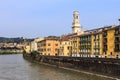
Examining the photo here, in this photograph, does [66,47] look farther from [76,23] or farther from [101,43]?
[101,43]

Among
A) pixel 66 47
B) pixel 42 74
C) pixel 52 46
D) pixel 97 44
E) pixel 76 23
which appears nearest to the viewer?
pixel 42 74

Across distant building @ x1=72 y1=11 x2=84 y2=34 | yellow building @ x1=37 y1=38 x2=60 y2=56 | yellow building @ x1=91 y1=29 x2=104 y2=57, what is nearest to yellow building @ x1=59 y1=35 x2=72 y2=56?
yellow building @ x1=37 y1=38 x2=60 y2=56

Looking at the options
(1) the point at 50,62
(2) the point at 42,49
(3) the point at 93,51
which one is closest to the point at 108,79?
(3) the point at 93,51

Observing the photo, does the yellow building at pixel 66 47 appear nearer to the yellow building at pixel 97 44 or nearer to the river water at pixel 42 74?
the yellow building at pixel 97 44

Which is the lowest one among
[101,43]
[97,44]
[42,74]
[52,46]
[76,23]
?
[42,74]

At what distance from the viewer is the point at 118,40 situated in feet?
242

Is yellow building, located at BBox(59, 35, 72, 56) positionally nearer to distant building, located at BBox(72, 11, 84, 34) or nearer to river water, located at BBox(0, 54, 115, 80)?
distant building, located at BBox(72, 11, 84, 34)

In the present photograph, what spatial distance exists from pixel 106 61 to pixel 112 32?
16230 millimetres

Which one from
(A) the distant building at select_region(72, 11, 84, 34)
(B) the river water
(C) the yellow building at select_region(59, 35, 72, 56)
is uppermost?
(A) the distant building at select_region(72, 11, 84, 34)

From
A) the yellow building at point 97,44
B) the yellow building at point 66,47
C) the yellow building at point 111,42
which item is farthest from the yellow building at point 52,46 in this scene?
the yellow building at point 111,42

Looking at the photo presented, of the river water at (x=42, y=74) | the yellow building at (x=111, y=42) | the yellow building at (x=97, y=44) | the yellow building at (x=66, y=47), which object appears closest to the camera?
the river water at (x=42, y=74)

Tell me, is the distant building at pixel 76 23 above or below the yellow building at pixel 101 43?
above

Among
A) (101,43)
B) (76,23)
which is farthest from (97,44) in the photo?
(76,23)

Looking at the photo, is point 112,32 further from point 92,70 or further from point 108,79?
point 108,79
